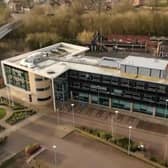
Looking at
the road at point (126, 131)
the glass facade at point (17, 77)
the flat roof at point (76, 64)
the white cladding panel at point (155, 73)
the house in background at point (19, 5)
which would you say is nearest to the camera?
the road at point (126, 131)

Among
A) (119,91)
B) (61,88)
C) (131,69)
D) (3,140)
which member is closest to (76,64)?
(61,88)

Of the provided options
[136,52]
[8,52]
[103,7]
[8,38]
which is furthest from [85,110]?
[103,7]

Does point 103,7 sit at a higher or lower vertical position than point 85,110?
higher

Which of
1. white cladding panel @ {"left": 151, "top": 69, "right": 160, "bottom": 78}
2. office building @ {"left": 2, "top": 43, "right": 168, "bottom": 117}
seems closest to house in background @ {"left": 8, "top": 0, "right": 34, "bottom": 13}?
office building @ {"left": 2, "top": 43, "right": 168, "bottom": 117}

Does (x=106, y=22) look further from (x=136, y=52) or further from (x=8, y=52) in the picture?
(x=8, y=52)

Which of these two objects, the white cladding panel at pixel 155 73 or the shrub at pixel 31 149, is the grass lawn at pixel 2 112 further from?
the white cladding panel at pixel 155 73

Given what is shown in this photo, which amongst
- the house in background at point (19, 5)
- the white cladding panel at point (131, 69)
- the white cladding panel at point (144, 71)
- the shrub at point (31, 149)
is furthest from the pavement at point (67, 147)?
the house in background at point (19, 5)

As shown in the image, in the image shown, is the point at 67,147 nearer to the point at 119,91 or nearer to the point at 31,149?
the point at 31,149

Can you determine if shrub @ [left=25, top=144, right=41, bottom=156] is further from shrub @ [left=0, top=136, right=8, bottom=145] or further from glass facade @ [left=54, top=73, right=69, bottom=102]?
glass facade @ [left=54, top=73, right=69, bottom=102]
